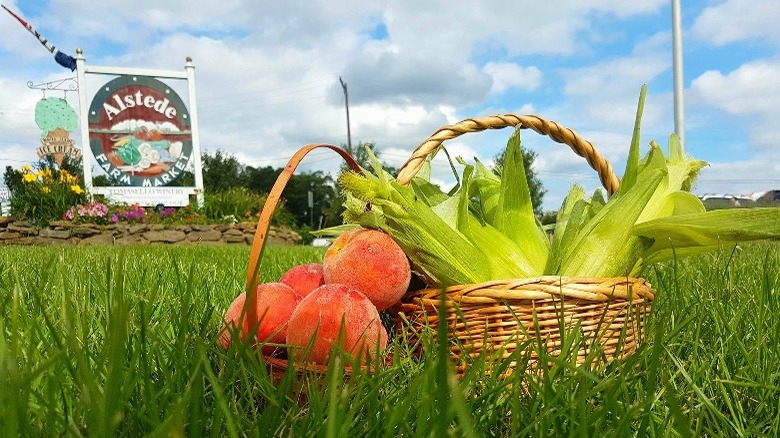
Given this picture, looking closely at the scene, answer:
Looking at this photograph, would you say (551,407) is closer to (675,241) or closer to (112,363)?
(112,363)

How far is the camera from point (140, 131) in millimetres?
14766

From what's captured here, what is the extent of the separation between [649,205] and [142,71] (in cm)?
1530

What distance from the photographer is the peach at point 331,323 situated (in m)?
1.31

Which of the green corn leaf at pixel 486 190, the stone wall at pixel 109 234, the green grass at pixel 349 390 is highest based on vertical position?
the green corn leaf at pixel 486 190

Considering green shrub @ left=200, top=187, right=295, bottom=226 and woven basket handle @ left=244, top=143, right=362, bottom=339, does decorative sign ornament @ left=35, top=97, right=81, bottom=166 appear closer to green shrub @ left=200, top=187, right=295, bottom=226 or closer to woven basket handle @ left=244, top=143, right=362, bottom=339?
green shrub @ left=200, top=187, right=295, bottom=226

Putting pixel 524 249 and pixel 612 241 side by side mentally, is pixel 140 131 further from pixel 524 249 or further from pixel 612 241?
pixel 612 241

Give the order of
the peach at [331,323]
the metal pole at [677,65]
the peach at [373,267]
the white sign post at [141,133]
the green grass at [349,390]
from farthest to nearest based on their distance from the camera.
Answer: the white sign post at [141,133]
the metal pole at [677,65]
the peach at [373,267]
the peach at [331,323]
the green grass at [349,390]

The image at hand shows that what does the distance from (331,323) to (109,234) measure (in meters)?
12.5

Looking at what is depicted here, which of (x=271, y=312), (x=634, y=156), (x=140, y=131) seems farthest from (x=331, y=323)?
(x=140, y=131)

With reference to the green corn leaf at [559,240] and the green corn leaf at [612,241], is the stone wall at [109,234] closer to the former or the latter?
the green corn leaf at [559,240]

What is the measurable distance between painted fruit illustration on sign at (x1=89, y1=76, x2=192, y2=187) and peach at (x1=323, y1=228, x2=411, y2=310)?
14.2 metres

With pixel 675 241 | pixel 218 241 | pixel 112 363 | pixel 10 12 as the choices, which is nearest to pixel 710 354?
pixel 675 241

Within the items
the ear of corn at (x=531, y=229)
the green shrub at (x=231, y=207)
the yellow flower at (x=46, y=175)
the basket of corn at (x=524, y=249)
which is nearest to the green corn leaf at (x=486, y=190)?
the basket of corn at (x=524, y=249)

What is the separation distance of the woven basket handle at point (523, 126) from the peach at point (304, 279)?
405 millimetres
